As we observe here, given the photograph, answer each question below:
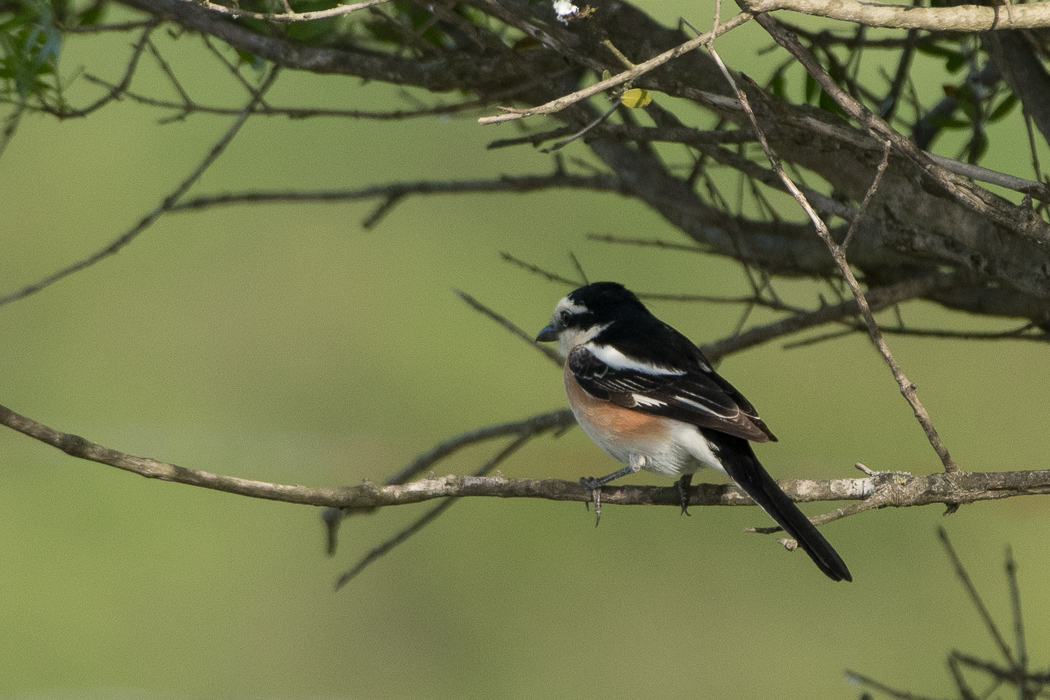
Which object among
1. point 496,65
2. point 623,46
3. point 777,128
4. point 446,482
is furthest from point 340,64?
point 446,482

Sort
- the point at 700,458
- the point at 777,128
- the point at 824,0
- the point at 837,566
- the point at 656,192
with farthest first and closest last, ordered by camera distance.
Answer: the point at 656,192 → the point at 700,458 → the point at 777,128 → the point at 837,566 → the point at 824,0

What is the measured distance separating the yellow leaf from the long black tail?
3.15 ft

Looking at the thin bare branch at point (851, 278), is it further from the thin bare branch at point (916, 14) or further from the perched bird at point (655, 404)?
the perched bird at point (655, 404)

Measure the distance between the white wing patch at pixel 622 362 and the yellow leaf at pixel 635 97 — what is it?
1.07m

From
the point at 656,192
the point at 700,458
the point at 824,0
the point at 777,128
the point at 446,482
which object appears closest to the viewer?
the point at 824,0

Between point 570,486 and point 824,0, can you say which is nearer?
point 824,0

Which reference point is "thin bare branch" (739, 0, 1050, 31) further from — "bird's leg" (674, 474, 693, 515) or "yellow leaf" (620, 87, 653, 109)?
"bird's leg" (674, 474, 693, 515)

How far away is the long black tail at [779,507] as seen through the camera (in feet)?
7.53

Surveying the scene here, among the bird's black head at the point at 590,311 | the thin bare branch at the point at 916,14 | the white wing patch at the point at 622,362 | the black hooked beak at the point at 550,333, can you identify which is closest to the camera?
the thin bare branch at the point at 916,14

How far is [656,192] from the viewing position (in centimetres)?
358

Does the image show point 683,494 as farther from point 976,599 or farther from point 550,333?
point 550,333

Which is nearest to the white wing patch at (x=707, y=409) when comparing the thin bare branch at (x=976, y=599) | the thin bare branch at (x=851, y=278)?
the thin bare branch at (x=976, y=599)

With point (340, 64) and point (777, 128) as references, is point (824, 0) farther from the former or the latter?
point (340, 64)

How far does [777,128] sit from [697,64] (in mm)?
367
